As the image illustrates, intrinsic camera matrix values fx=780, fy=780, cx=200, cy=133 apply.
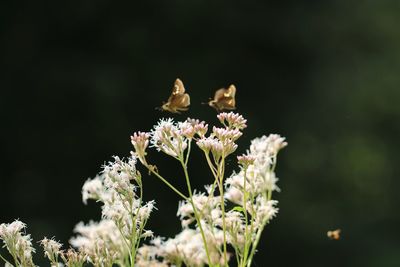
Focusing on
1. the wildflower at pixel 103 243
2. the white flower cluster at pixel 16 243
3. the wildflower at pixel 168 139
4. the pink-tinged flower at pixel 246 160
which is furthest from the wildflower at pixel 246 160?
the white flower cluster at pixel 16 243

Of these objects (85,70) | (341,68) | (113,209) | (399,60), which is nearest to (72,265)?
(113,209)

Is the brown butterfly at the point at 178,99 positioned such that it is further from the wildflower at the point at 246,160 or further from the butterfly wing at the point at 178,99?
the wildflower at the point at 246,160

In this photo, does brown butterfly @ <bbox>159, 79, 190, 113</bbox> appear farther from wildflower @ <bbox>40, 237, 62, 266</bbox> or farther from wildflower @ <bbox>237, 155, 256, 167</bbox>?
wildflower @ <bbox>40, 237, 62, 266</bbox>

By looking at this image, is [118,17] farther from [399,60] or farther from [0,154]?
[399,60]

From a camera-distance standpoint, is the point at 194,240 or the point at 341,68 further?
the point at 341,68

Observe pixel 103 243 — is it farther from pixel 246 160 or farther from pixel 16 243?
pixel 246 160

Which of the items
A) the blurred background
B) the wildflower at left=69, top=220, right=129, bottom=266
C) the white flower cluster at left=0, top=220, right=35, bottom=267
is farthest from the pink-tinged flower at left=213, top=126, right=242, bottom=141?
the blurred background

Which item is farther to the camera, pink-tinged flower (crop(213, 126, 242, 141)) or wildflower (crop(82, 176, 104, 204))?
wildflower (crop(82, 176, 104, 204))
